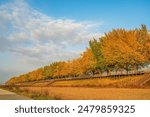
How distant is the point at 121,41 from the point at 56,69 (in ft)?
227

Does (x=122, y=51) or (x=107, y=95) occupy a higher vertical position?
(x=122, y=51)

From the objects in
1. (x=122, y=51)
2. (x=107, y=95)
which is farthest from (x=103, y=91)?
(x=122, y=51)

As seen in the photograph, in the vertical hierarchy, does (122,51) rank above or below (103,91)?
above

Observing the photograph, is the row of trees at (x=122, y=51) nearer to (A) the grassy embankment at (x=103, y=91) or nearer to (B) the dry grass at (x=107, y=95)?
(A) the grassy embankment at (x=103, y=91)

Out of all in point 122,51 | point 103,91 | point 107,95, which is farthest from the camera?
point 122,51

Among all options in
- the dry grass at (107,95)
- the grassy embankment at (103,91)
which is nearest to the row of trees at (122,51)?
the grassy embankment at (103,91)

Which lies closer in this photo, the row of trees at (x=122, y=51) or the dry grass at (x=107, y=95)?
the dry grass at (x=107, y=95)

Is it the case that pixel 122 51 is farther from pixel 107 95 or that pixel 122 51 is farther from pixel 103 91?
pixel 107 95

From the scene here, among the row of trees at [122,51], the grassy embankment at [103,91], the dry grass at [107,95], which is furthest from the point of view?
the row of trees at [122,51]

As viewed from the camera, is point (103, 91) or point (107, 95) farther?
point (103, 91)

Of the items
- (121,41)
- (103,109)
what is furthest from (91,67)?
(103,109)

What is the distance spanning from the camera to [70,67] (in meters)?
94.8

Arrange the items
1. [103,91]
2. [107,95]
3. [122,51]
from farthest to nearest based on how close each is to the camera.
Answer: [122,51] → [103,91] → [107,95]

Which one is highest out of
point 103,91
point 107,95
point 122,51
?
point 122,51
